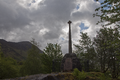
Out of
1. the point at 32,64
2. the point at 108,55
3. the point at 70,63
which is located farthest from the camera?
the point at 32,64

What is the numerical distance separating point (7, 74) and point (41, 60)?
8748 millimetres

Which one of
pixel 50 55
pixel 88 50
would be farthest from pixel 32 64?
pixel 88 50

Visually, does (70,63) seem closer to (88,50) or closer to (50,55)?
(88,50)

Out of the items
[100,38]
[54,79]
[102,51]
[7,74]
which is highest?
[100,38]

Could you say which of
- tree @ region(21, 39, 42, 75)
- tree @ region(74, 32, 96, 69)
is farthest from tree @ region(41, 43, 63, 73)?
tree @ region(74, 32, 96, 69)

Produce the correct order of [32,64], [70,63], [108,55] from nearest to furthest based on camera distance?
[70,63] → [108,55] → [32,64]


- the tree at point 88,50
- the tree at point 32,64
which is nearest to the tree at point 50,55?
the tree at point 32,64

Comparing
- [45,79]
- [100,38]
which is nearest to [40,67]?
[100,38]

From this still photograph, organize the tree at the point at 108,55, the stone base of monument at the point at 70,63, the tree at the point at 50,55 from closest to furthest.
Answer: the stone base of monument at the point at 70,63, the tree at the point at 108,55, the tree at the point at 50,55

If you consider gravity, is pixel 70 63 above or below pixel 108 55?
below

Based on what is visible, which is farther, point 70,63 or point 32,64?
point 32,64

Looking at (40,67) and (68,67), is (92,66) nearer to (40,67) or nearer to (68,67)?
(68,67)

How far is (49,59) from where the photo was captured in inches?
976

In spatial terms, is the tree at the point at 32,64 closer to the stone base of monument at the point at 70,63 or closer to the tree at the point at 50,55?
the tree at the point at 50,55
